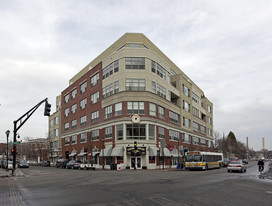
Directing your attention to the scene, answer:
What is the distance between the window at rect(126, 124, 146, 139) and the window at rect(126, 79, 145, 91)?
6133 mm

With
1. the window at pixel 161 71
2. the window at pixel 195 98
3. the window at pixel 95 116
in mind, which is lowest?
the window at pixel 95 116

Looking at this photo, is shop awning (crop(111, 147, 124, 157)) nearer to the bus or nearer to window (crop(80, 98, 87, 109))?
the bus

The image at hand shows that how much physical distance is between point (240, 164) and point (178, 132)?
24674 millimetres

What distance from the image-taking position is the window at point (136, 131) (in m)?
44.6

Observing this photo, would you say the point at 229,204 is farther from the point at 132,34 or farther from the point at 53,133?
the point at 53,133

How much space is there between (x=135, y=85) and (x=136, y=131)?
7.72 m

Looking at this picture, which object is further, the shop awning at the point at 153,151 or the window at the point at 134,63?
the window at the point at 134,63

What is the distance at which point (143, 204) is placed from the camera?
406 inches

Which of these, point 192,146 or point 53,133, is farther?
point 53,133

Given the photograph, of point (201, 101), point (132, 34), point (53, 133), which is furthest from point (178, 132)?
point (53, 133)

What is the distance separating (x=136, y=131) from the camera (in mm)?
Result: 44875

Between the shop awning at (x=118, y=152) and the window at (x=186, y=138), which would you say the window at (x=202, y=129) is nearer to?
the window at (x=186, y=138)

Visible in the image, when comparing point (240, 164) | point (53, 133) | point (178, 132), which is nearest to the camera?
point (240, 164)

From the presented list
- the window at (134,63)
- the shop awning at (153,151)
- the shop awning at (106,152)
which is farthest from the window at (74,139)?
the window at (134,63)
